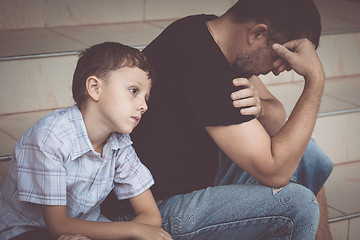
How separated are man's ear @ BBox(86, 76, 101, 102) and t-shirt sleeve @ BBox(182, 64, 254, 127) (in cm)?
24

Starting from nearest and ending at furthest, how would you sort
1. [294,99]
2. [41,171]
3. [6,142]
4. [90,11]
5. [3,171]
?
1. [41,171]
2. [3,171]
3. [6,142]
4. [294,99]
5. [90,11]

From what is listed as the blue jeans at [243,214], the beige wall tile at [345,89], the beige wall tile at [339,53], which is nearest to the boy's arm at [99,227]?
the blue jeans at [243,214]

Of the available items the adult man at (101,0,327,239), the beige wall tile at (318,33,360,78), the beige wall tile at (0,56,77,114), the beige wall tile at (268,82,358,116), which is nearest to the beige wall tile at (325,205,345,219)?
the beige wall tile at (268,82,358,116)

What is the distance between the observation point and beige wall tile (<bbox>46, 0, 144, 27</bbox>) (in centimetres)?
281

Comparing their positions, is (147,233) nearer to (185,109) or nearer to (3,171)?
(185,109)

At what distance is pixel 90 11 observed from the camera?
9.50 feet

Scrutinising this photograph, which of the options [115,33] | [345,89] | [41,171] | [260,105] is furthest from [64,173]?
[345,89]

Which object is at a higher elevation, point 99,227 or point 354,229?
point 99,227

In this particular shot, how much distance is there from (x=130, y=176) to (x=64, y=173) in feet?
0.68

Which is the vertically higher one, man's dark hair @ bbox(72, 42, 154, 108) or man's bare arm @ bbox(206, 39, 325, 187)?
man's dark hair @ bbox(72, 42, 154, 108)

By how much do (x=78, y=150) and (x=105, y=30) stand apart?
1.53 metres

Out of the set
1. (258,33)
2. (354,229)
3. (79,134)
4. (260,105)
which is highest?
(258,33)

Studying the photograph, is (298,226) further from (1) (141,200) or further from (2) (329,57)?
(2) (329,57)

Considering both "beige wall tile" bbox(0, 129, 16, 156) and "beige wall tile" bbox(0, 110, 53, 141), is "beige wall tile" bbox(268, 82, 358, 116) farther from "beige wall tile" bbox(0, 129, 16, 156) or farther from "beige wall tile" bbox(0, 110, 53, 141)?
"beige wall tile" bbox(0, 129, 16, 156)
